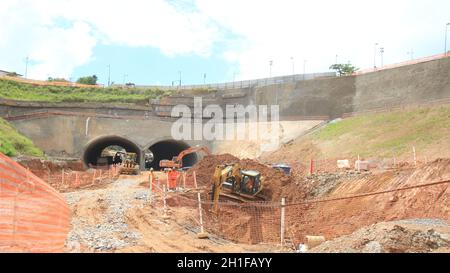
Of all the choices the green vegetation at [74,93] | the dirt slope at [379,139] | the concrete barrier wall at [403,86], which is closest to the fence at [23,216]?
the dirt slope at [379,139]

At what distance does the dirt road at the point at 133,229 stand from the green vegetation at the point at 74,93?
3351cm

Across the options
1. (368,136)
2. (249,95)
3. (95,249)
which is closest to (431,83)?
(368,136)

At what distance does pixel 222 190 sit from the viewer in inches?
720

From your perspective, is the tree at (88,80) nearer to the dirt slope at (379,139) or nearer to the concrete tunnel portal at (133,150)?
the concrete tunnel portal at (133,150)

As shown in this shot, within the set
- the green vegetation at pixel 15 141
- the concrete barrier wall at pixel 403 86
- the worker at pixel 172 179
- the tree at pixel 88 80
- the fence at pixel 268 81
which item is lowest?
the worker at pixel 172 179

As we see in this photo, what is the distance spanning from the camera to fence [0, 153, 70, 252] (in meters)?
7.97

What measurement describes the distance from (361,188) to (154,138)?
2843 centimetres

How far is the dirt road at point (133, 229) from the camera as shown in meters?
10.6

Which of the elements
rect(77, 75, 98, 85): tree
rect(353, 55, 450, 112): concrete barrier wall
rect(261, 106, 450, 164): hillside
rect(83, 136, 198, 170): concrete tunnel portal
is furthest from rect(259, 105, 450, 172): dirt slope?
rect(77, 75, 98, 85): tree

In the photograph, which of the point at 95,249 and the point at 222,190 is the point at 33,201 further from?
the point at 222,190

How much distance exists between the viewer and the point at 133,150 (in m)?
49.0

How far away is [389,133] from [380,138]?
0.67 meters

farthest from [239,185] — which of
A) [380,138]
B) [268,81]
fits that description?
[268,81]

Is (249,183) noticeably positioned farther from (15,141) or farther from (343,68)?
(343,68)
